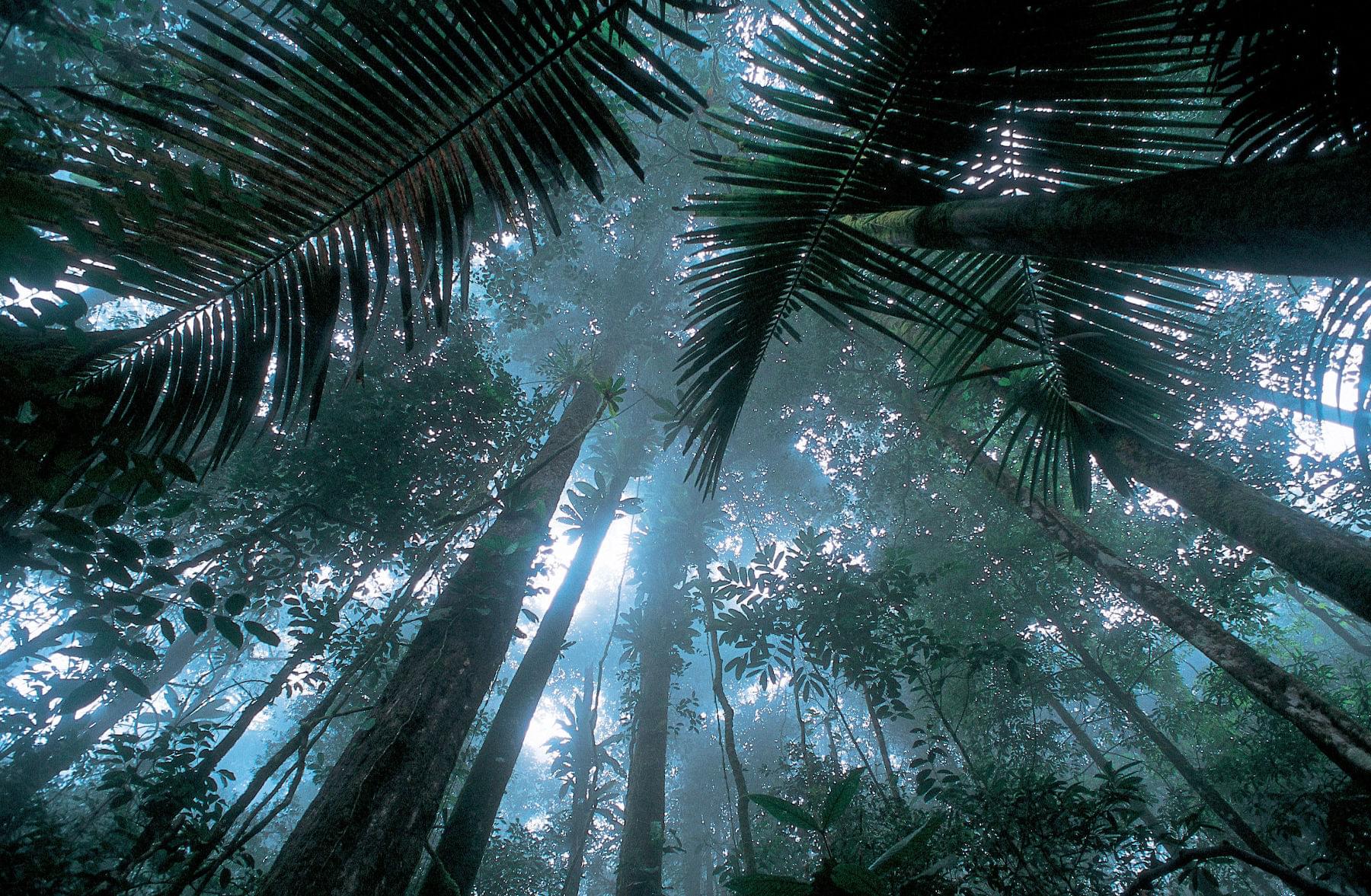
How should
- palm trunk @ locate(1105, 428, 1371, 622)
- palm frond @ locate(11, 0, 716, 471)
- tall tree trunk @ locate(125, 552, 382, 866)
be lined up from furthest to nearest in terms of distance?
tall tree trunk @ locate(125, 552, 382, 866)
palm trunk @ locate(1105, 428, 1371, 622)
palm frond @ locate(11, 0, 716, 471)

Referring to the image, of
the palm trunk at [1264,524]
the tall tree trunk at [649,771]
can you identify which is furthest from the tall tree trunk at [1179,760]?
the tall tree trunk at [649,771]

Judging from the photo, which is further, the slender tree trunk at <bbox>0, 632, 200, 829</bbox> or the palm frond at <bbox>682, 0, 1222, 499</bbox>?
the slender tree trunk at <bbox>0, 632, 200, 829</bbox>

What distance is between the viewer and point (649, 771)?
23.4 feet

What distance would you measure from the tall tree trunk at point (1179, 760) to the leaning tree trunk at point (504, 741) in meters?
5.59

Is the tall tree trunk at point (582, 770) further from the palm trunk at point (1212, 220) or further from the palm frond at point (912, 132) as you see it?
the palm trunk at point (1212, 220)

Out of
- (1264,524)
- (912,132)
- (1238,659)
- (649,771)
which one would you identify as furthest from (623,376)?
(649,771)

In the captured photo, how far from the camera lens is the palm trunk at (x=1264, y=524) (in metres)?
2.19

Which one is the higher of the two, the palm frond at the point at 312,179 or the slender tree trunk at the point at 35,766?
the slender tree trunk at the point at 35,766

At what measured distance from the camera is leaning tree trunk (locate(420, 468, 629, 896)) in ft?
11.9

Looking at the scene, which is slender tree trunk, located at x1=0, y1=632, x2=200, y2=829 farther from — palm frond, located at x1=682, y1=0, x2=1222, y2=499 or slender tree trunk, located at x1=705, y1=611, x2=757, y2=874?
palm frond, located at x1=682, y1=0, x2=1222, y2=499

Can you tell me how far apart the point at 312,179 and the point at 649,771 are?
26.0 ft

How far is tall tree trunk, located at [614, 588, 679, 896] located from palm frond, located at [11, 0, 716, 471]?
21.3 feet

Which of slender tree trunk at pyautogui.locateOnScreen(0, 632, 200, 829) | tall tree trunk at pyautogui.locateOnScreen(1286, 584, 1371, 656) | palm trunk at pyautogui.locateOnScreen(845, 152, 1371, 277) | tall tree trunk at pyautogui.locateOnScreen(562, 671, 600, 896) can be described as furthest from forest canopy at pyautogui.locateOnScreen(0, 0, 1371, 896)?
tall tree trunk at pyautogui.locateOnScreen(1286, 584, 1371, 656)

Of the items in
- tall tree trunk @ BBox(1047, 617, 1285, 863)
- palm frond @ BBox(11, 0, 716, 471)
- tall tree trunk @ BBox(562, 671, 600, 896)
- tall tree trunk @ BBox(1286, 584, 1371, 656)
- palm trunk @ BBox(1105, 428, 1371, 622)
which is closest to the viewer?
palm frond @ BBox(11, 0, 716, 471)
